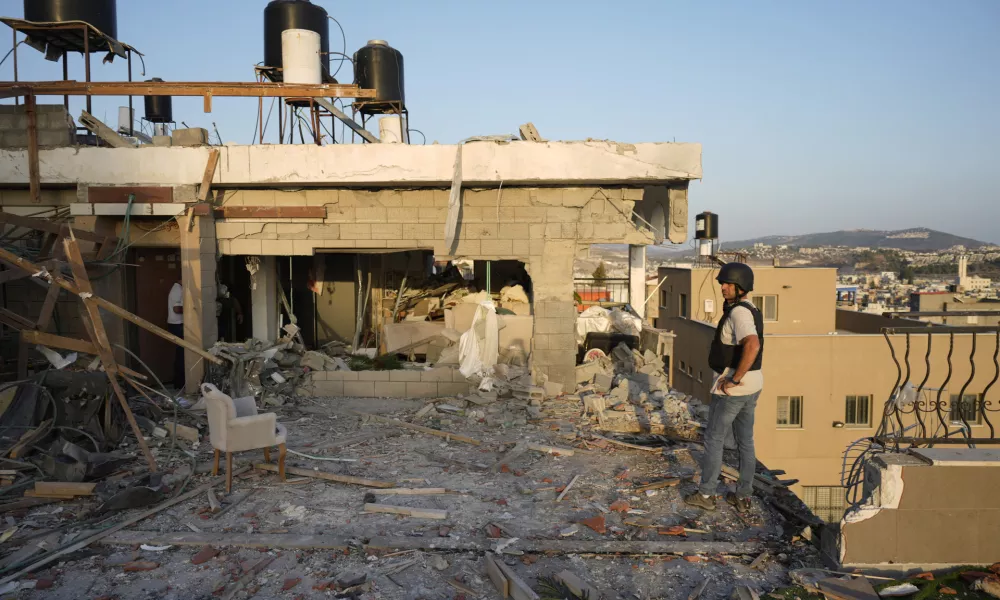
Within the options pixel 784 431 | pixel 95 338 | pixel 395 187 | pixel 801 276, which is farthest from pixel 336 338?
pixel 801 276

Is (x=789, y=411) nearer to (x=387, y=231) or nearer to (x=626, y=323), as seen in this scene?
(x=626, y=323)

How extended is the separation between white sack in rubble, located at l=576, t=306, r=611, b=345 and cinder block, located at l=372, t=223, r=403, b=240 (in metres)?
3.90

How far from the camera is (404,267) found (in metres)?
13.2


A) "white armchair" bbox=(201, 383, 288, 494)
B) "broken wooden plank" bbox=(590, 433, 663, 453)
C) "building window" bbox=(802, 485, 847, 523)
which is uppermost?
"white armchair" bbox=(201, 383, 288, 494)

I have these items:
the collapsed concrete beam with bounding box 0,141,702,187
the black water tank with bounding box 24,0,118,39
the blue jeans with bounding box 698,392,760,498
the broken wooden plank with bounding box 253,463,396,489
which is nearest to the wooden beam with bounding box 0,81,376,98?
the collapsed concrete beam with bounding box 0,141,702,187

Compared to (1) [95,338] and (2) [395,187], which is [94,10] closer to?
(2) [395,187]

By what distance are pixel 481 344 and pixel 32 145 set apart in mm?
7035

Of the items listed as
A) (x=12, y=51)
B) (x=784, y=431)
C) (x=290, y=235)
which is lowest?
(x=784, y=431)

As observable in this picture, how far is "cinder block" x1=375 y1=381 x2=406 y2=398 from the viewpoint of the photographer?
9.87 metres

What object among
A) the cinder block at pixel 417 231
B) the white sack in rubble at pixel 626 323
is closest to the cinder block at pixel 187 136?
the cinder block at pixel 417 231

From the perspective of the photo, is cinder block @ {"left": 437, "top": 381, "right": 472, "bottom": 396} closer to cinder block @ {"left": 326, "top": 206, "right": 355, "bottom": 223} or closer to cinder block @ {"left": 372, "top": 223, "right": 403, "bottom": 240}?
cinder block @ {"left": 372, "top": 223, "right": 403, "bottom": 240}

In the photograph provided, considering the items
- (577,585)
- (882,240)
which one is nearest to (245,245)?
(577,585)

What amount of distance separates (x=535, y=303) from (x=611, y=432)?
2646mm

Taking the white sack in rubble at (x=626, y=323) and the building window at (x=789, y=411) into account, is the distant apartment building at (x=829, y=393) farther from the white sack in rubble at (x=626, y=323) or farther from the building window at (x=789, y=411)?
the white sack in rubble at (x=626, y=323)
